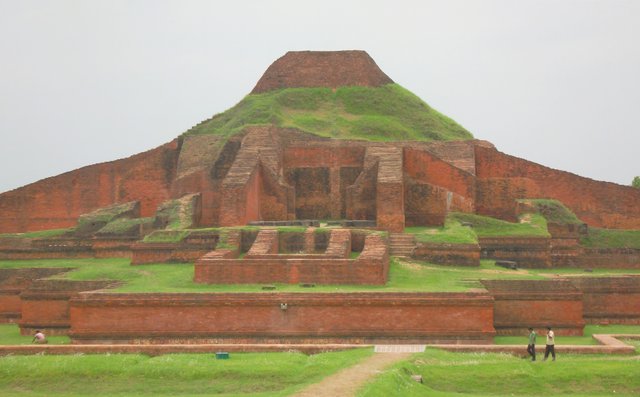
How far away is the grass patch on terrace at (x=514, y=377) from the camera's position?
10.7m

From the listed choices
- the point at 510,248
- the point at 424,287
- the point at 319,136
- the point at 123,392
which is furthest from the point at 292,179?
the point at 123,392

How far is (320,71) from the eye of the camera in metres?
27.9

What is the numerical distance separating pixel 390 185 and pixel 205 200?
→ 5.32m

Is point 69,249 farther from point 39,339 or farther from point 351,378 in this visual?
point 351,378

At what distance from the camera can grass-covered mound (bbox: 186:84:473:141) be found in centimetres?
2488

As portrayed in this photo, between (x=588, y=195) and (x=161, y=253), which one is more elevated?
(x=588, y=195)

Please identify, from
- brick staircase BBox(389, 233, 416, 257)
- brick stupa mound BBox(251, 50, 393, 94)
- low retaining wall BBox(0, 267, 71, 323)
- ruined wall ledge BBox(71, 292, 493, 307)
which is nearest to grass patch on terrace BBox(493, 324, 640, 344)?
ruined wall ledge BBox(71, 292, 493, 307)

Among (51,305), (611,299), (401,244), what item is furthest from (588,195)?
(51,305)

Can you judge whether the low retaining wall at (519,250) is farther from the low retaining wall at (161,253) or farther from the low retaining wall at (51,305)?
the low retaining wall at (51,305)

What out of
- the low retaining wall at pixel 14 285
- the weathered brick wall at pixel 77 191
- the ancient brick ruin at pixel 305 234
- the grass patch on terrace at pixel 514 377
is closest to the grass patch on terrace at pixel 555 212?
the ancient brick ruin at pixel 305 234

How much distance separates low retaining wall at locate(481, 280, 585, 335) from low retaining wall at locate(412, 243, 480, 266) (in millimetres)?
2018

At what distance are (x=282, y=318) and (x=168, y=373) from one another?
3149 mm

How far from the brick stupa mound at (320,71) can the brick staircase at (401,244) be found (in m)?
10.9

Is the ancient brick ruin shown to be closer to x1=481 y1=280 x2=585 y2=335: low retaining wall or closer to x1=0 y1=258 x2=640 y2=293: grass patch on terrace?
x1=481 y1=280 x2=585 y2=335: low retaining wall
